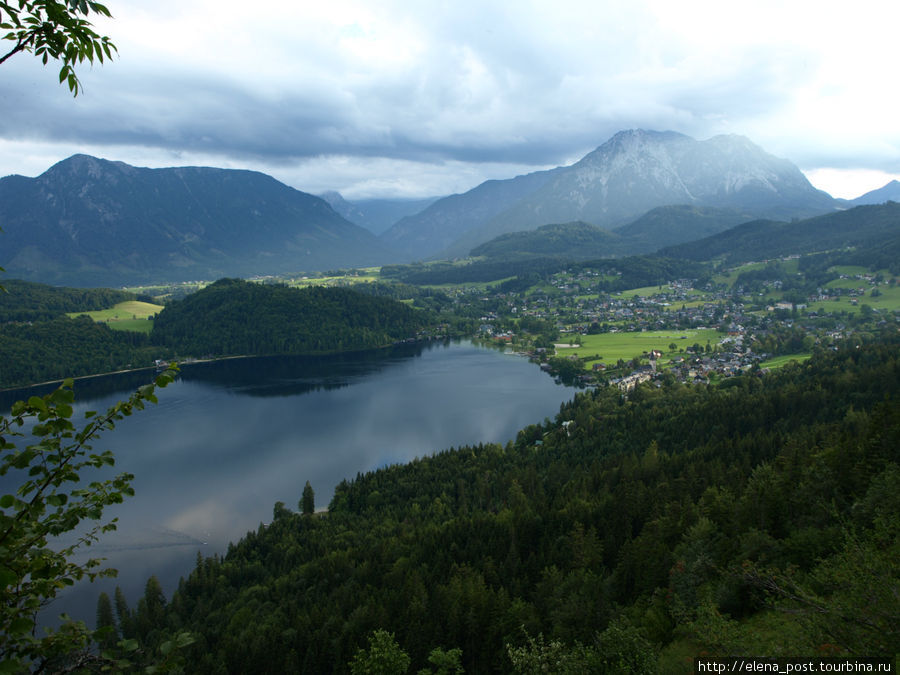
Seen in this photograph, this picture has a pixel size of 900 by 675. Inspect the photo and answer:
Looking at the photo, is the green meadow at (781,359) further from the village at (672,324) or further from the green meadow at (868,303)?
the green meadow at (868,303)

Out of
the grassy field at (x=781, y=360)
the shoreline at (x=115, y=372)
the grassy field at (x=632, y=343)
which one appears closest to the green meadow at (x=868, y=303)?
the grassy field at (x=632, y=343)

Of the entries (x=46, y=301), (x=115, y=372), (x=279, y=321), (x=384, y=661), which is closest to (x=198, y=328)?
(x=279, y=321)

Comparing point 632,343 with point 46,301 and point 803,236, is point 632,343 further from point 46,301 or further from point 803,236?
point 46,301

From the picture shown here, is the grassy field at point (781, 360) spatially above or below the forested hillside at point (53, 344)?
below

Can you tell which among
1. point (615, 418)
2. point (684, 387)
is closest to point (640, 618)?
point (615, 418)

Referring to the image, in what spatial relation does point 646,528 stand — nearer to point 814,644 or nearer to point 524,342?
point 814,644

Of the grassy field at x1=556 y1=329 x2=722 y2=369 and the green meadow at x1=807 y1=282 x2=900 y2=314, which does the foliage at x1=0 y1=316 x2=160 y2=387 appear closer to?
the grassy field at x1=556 y1=329 x2=722 y2=369
